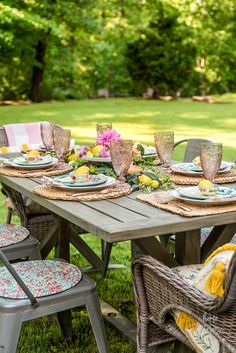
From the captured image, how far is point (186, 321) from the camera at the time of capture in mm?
1791

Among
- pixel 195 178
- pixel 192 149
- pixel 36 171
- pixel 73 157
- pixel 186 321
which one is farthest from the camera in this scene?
pixel 192 149

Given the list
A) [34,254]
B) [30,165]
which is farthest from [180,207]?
[30,165]

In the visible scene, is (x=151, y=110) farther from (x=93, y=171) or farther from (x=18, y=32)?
(x=93, y=171)

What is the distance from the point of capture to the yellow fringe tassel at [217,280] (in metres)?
1.64

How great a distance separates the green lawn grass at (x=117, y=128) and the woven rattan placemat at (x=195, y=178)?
77cm

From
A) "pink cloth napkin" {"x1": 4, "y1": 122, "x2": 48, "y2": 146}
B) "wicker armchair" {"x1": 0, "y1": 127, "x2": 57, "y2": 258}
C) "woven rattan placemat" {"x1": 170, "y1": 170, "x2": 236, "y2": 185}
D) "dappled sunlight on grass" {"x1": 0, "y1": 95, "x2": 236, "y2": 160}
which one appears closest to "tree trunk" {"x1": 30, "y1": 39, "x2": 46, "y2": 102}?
"dappled sunlight on grass" {"x1": 0, "y1": 95, "x2": 236, "y2": 160}

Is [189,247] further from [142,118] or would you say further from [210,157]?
[142,118]

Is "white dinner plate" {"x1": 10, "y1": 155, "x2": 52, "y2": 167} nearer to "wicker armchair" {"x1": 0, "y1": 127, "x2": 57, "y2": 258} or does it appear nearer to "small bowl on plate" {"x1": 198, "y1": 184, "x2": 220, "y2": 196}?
"wicker armchair" {"x1": 0, "y1": 127, "x2": 57, "y2": 258}

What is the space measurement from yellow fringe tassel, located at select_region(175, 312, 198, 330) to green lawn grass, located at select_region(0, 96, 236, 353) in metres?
0.84

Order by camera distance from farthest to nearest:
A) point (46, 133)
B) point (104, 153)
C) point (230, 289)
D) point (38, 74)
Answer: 1. point (38, 74)
2. point (46, 133)
3. point (104, 153)
4. point (230, 289)

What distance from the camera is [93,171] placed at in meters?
2.55

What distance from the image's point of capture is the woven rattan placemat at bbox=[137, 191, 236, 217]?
6.51 feet

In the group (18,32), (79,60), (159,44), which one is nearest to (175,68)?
(159,44)

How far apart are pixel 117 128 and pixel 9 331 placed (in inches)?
374
